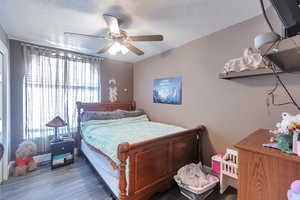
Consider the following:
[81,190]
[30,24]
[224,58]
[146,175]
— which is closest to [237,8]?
[224,58]

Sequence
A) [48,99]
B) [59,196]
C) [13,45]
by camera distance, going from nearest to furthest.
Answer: [59,196], [13,45], [48,99]

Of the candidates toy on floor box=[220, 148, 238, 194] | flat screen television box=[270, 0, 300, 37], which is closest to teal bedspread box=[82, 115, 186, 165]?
toy on floor box=[220, 148, 238, 194]

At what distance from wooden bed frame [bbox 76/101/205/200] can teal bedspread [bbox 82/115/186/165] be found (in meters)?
0.21

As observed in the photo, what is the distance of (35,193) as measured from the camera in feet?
6.72

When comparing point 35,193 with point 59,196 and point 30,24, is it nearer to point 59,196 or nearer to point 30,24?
point 59,196

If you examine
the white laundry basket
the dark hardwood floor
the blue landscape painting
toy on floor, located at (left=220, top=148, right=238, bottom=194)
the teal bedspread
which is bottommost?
the dark hardwood floor

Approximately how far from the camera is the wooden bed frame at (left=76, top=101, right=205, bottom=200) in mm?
1655

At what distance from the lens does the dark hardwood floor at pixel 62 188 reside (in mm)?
1975

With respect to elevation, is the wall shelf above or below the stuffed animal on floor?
above

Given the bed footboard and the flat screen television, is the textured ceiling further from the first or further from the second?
the bed footboard

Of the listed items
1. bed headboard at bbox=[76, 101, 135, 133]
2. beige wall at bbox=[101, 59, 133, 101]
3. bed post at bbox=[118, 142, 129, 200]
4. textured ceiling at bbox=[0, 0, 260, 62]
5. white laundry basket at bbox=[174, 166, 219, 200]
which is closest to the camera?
bed post at bbox=[118, 142, 129, 200]

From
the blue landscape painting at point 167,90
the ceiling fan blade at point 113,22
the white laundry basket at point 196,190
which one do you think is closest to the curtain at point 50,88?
the blue landscape painting at point 167,90

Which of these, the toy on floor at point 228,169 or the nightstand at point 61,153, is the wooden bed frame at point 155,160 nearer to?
the toy on floor at point 228,169

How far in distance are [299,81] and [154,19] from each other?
1.92 m
